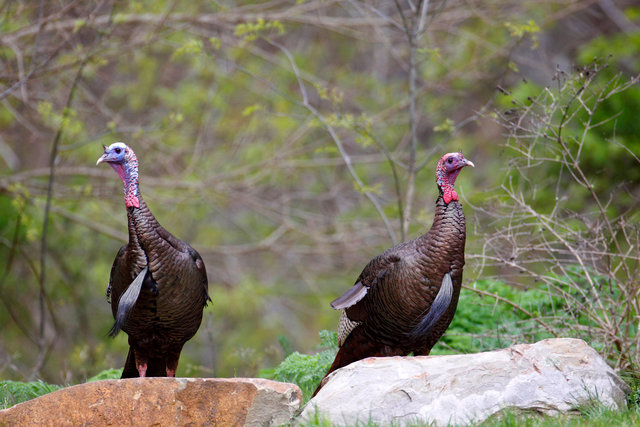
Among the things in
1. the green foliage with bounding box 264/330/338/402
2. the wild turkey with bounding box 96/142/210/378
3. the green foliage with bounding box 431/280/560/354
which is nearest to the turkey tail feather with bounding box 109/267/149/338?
the wild turkey with bounding box 96/142/210/378

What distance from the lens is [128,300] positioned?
175 inches

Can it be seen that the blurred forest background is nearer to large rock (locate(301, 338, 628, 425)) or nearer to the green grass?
large rock (locate(301, 338, 628, 425))

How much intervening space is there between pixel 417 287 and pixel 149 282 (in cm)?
159

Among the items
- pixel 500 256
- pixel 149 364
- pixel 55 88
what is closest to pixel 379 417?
pixel 149 364

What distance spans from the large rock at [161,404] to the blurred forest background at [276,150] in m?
2.17

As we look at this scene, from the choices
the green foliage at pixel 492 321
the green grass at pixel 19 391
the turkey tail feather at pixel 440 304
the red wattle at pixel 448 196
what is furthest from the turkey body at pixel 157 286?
the green foliage at pixel 492 321

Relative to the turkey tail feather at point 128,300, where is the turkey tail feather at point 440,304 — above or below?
below

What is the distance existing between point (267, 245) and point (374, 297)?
5.45 meters

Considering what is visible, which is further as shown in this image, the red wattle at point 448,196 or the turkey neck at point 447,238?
the red wattle at point 448,196

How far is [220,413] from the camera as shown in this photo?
14.3 ft

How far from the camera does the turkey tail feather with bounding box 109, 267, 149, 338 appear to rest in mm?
4430

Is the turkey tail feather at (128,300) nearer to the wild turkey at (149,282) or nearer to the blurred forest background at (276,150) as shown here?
the wild turkey at (149,282)

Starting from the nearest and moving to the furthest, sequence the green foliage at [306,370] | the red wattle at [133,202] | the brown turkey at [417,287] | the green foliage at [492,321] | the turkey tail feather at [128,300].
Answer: the turkey tail feather at [128,300], the brown turkey at [417,287], the red wattle at [133,202], the green foliage at [306,370], the green foliage at [492,321]

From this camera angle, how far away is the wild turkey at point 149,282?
4582 millimetres
